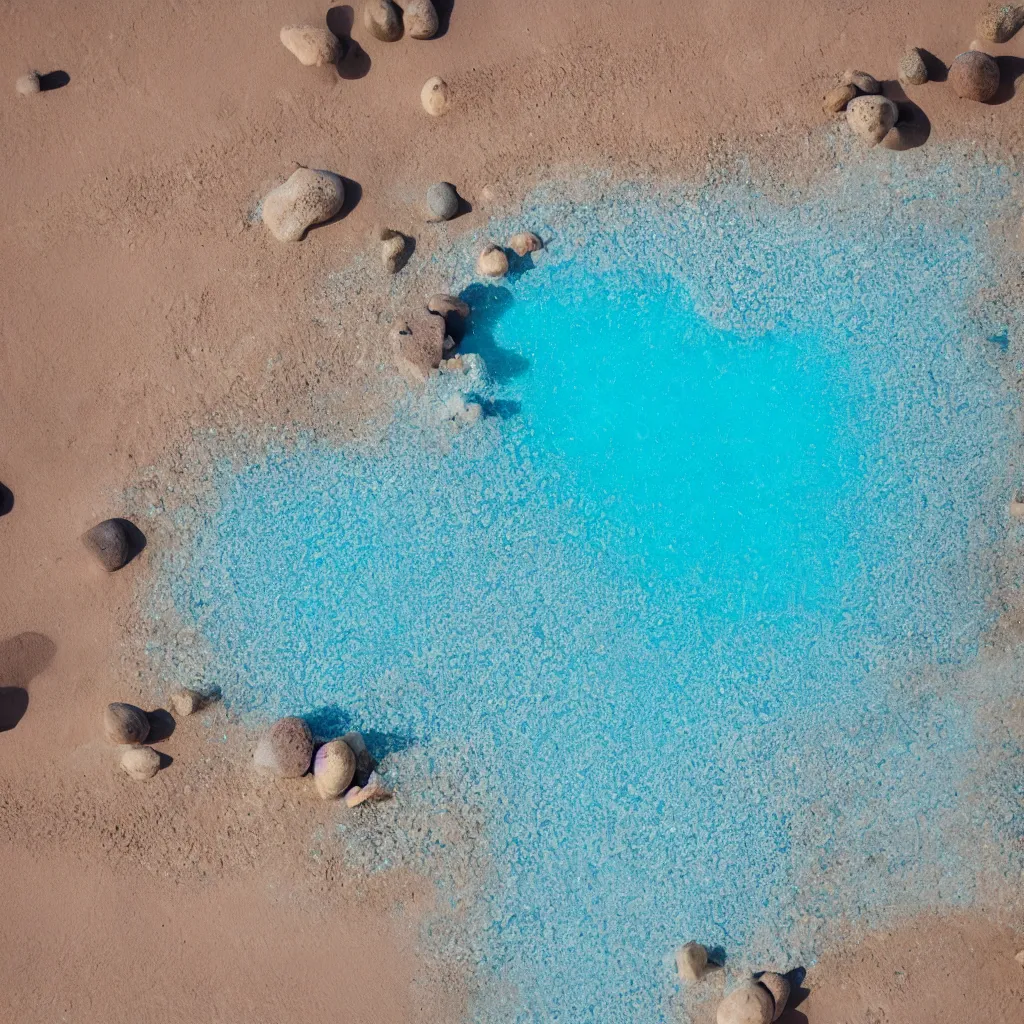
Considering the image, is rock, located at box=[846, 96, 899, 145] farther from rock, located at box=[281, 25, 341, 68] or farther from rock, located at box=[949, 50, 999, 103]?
rock, located at box=[281, 25, 341, 68]

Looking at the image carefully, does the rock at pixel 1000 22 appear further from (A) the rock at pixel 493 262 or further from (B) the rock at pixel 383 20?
(B) the rock at pixel 383 20

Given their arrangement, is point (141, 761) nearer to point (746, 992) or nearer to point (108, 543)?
point (108, 543)

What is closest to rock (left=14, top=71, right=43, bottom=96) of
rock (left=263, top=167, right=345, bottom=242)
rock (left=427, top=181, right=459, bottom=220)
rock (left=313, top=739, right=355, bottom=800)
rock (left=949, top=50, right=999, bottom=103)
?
rock (left=263, top=167, right=345, bottom=242)

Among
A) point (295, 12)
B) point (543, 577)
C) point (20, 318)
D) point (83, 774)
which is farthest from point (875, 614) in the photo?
point (20, 318)

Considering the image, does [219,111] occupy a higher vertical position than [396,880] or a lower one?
higher

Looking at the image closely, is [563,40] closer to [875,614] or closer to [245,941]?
[875,614]

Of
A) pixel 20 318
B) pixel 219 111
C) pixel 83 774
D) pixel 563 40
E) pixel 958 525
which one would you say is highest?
pixel 563 40

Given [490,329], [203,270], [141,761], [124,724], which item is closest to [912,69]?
[490,329]
